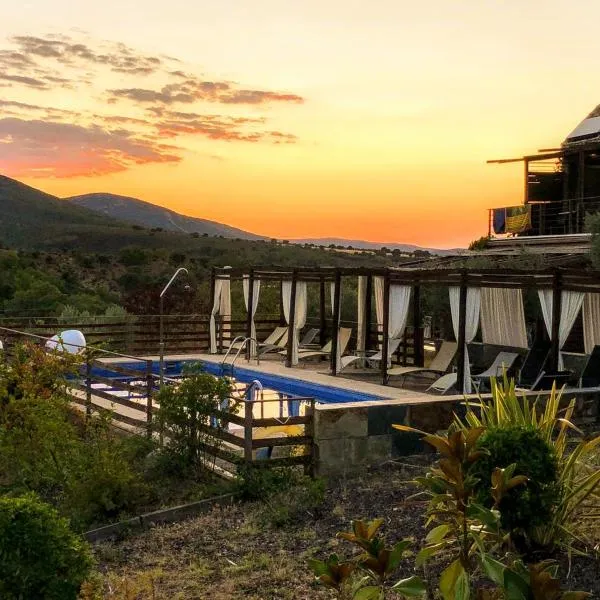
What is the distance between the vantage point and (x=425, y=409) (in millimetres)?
7691

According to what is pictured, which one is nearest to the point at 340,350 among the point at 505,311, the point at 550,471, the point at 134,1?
the point at 505,311

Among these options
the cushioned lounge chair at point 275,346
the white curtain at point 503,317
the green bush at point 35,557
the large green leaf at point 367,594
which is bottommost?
the cushioned lounge chair at point 275,346

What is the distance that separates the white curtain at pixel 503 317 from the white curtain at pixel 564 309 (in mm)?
1566

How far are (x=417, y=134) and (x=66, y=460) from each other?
12.4m

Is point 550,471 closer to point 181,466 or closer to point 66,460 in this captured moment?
point 181,466

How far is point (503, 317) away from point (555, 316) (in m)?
2.27

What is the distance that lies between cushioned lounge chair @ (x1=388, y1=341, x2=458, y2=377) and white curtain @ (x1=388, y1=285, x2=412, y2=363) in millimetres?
687

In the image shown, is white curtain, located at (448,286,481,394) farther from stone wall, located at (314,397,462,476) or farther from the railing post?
the railing post

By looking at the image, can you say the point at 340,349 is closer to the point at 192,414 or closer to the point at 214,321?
the point at 214,321

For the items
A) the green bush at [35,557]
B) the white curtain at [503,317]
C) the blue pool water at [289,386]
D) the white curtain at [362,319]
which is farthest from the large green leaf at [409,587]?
the white curtain at [362,319]

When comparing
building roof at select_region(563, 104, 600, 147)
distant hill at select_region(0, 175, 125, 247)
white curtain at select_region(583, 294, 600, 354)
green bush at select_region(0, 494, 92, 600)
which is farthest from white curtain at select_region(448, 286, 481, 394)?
distant hill at select_region(0, 175, 125, 247)

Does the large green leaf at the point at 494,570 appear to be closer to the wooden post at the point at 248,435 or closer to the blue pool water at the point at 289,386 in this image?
the wooden post at the point at 248,435

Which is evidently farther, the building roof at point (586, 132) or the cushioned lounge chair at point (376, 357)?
the building roof at point (586, 132)

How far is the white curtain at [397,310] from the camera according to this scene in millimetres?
14930
